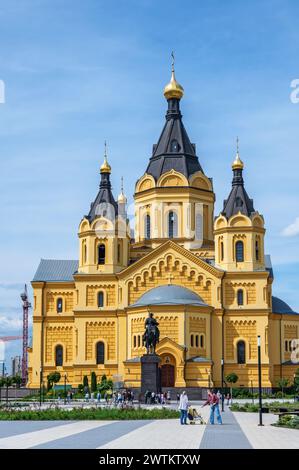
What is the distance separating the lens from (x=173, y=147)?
7531 cm

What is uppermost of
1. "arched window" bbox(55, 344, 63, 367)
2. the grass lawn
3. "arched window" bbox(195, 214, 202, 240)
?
"arched window" bbox(195, 214, 202, 240)

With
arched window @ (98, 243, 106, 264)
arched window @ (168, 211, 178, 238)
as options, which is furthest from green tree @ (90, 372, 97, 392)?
arched window @ (168, 211, 178, 238)

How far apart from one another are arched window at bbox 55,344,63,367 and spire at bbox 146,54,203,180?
55.6ft

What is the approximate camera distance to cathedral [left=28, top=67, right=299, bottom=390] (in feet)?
218

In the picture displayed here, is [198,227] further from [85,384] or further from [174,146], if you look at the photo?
[85,384]

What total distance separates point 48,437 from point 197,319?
42361 mm

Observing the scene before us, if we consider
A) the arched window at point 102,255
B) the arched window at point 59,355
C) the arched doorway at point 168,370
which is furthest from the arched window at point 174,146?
the arched window at point 59,355

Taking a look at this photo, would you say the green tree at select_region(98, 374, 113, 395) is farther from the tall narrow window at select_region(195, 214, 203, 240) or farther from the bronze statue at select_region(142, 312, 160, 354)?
the tall narrow window at select_region(195, 214, 203, 240)

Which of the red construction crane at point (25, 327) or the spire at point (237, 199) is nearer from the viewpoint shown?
the spire at point (237, 199)

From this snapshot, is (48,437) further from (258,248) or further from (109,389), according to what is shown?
(258,248)

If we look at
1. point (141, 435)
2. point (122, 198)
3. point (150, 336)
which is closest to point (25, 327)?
point (122, 198)

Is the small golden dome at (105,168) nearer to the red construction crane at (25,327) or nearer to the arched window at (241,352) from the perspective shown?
the arched window at (241,352)

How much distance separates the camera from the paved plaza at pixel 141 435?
866 inches

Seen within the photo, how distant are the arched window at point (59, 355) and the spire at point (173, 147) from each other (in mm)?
16934
